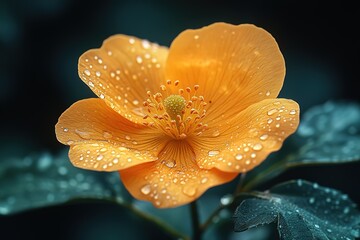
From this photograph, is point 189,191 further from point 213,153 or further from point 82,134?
point 82,134

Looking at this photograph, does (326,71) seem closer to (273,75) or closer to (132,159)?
(273,75)

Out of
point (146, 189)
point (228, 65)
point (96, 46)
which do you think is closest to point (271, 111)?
point (228, 65)

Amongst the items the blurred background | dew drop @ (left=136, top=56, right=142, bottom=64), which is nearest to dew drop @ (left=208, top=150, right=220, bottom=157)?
dew drop @ (left=136, top=56, right=142, bottom=64)

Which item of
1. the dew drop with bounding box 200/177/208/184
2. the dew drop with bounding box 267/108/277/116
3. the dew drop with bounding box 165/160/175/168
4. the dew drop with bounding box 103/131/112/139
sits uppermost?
the dew drop with bounding box 267/108/277/116

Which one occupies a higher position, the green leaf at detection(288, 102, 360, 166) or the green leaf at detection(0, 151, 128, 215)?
the green leaf at detection(0, 151, 128, 215)

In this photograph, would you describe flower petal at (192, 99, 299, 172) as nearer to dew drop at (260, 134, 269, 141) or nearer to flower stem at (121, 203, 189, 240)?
dew drop at (260, 134, 269, 141)

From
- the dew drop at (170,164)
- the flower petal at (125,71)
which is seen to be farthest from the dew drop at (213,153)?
the flower petal at (125,71)

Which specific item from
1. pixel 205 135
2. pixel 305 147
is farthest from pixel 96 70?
pixel 305 147
